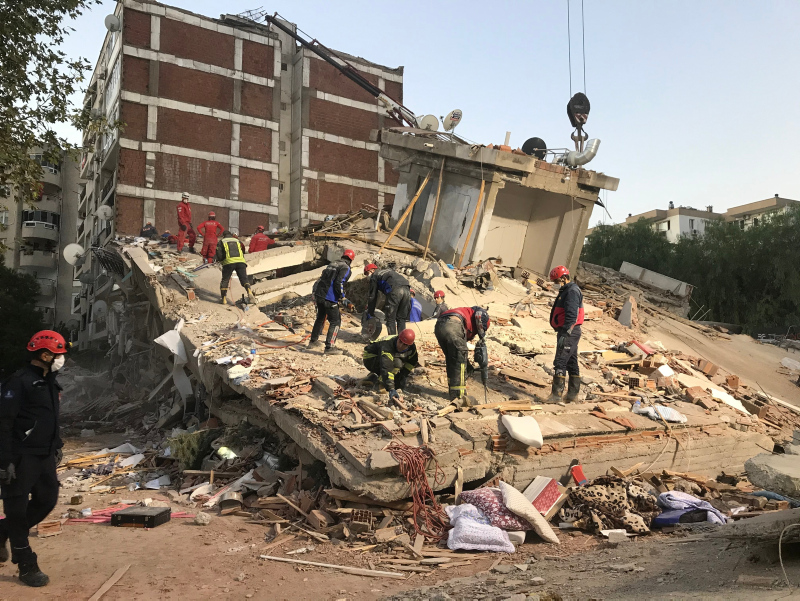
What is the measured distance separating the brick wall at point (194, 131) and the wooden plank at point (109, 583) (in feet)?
83.2

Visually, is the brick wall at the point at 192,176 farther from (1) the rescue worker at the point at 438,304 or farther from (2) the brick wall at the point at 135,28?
(1) the rescue worker at the point at 438,304

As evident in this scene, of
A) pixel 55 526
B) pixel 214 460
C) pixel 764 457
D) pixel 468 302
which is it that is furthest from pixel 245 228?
pixel 764 457

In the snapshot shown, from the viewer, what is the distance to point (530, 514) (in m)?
5.97

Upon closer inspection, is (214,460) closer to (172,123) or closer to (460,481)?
(460,481)

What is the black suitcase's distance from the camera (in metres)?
6.17

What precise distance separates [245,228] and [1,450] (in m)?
25.6

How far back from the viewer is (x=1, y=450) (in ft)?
14.9

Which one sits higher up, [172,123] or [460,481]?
[172,123]

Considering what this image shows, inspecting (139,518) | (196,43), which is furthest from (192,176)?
(139,518)

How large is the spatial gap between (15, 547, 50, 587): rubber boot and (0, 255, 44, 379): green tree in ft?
74.8

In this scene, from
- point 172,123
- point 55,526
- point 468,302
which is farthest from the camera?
point 172,123

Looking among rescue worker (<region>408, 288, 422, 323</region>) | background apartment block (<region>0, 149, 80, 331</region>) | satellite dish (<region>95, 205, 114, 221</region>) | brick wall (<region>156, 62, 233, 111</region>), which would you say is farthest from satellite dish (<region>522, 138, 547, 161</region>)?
background apartment block (<region>0, 149, 80, 331</region>)

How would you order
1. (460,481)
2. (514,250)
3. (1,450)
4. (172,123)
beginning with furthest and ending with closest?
(172,123) < (514,250) < (460,481) < (1,450)

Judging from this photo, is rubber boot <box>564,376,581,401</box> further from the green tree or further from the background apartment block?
the background apartment block
